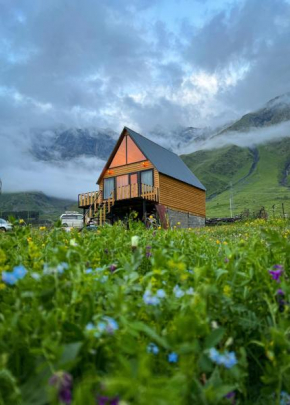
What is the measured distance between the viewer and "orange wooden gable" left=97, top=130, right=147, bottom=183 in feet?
88.3

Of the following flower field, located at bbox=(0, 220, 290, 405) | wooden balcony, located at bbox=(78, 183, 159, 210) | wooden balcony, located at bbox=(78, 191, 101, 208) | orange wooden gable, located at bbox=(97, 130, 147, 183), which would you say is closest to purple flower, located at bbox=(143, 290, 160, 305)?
flower field, located at bbox=(0, 220, 290, 405)

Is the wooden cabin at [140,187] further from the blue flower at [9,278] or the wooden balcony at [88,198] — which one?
the blue flower at [9,278]

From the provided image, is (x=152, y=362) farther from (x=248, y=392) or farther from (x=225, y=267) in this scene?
(x=225, y=267)

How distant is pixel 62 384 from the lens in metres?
0.88

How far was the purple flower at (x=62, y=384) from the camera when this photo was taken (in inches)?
34.6

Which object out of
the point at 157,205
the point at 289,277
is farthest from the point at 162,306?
the point at 157,205

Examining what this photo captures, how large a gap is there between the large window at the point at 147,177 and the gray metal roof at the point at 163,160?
0.83 meters

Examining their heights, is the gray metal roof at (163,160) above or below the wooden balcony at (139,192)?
above

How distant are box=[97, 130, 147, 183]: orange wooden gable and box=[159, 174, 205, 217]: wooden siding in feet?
9.25

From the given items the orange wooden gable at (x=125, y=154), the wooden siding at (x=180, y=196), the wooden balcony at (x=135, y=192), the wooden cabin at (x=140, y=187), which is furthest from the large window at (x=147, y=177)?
the orange wooden gable at (x=125, y=154)

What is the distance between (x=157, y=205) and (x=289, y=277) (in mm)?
22400

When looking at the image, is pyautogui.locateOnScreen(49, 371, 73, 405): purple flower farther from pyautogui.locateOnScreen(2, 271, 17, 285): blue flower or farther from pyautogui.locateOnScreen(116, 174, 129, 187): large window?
pyautogui.locateOnScreen(116, 174, 129, 187): large window

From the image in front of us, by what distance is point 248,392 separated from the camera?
1.56m

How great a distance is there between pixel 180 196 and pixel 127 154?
18.7 feet
